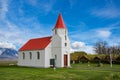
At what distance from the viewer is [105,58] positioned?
7931cm

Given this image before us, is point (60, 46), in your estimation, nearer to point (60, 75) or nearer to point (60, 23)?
point (60, 23)

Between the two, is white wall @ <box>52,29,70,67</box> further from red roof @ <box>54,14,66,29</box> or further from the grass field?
the grass field

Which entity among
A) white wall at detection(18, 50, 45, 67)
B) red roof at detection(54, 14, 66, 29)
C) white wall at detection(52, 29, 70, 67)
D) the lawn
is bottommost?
the lawn

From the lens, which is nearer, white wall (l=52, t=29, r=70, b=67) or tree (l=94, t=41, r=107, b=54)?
white wall (l=52, t=29, r=70, b=67)

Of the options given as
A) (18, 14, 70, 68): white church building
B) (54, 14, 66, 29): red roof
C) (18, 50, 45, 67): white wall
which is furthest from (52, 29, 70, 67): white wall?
(18, 50, 45, 67): white wall

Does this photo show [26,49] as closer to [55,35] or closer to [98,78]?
[55,35]

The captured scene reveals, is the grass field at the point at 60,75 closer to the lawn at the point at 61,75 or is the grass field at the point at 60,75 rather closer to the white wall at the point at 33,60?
the lawn at the point at 61,75

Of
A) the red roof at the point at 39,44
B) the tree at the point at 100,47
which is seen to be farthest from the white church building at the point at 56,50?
the tree at the point at 100,47

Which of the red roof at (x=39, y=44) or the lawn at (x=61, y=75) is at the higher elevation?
the red roof at (x=39, y=44)

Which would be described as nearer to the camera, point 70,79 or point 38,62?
point 70,79

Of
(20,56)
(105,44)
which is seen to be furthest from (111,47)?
(20,56)

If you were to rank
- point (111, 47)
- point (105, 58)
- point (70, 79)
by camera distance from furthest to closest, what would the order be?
point (111, 47) → point (105, 58) → point (70, 79)

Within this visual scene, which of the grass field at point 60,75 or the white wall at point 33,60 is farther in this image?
the white wall at point 33,60

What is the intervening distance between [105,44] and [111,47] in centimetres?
392
